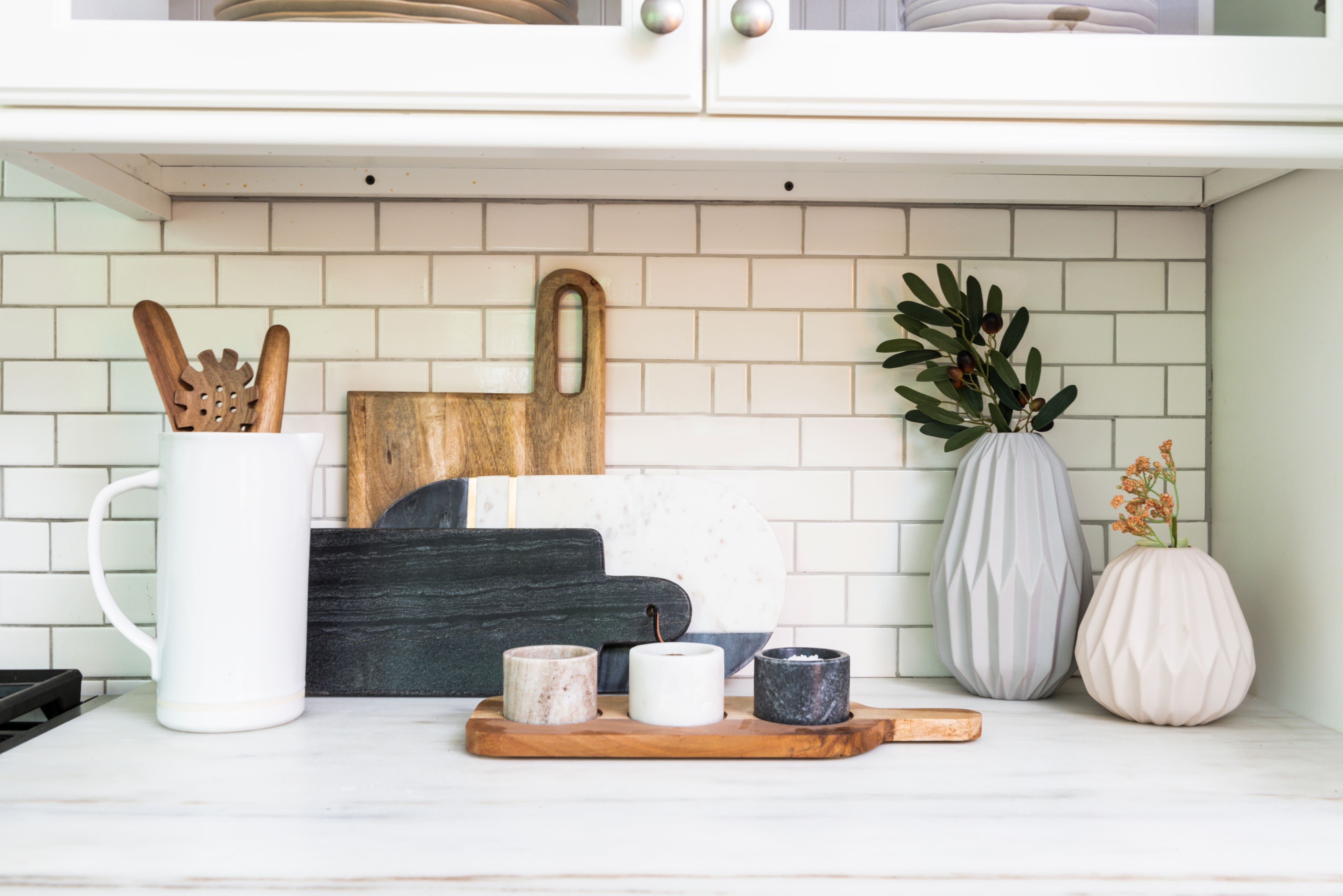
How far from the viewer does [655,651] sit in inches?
37.3

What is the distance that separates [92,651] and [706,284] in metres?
0.90

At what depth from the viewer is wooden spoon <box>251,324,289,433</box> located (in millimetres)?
1034

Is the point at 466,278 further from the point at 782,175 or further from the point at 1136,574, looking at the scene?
the point at 1136,574

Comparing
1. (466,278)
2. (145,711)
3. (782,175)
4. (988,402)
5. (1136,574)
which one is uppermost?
(782,175)

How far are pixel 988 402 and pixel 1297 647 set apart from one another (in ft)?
1.40

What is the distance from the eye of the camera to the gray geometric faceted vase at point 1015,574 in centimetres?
106

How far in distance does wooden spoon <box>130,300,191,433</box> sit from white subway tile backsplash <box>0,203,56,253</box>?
259 mm

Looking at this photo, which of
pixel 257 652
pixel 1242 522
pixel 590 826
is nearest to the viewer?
pixel 590 826

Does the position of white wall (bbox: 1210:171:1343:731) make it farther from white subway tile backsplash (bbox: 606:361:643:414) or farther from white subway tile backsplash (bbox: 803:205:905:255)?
white subway tile backsplash (bbox: 606:361:643:414)

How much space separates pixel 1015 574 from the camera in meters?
1.06

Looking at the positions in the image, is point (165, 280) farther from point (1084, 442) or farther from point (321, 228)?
point (1084, 442)

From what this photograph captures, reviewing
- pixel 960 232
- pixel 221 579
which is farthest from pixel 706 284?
pixel 221 579

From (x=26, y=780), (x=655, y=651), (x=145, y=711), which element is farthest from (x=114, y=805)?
(x=655, y=651)

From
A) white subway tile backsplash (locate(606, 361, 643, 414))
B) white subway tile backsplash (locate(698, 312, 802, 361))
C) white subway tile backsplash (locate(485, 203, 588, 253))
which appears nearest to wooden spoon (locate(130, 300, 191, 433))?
white subway tile backsplash (locate(485, 203, 588, 253))
